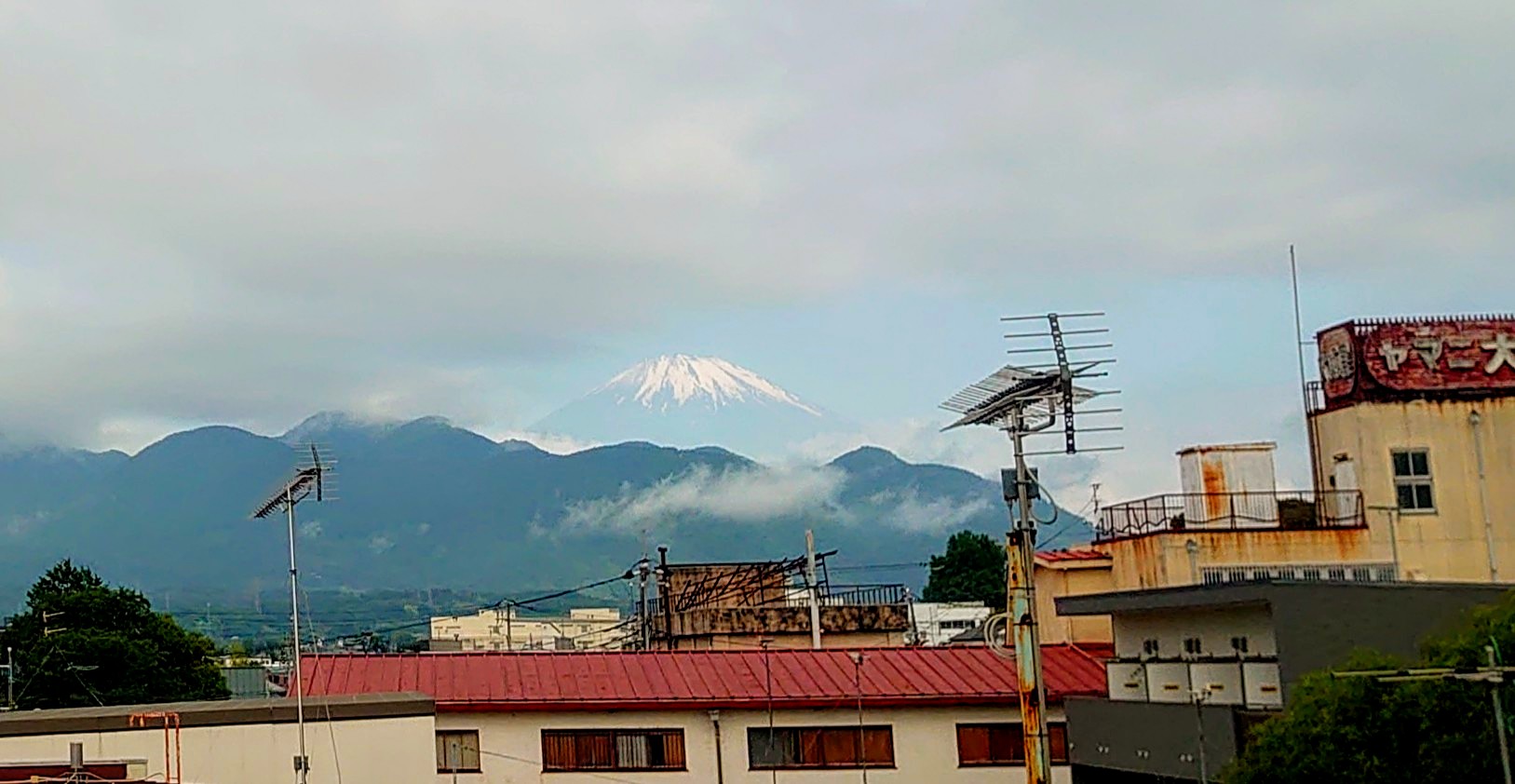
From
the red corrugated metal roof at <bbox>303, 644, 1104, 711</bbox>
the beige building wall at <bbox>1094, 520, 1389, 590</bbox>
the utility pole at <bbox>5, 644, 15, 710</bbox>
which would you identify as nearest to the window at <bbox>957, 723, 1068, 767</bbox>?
the red corrugated metal roof at <bbox>303, 644, 1104, 711</bbox>

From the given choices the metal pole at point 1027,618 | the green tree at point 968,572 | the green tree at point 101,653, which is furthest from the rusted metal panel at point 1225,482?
the green tree at point 968,572

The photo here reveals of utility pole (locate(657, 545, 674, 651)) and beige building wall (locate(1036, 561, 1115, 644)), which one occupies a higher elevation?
utility pole (locate(657, 545, 674, 651))

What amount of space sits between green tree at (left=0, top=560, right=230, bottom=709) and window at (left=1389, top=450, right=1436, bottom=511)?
141ft

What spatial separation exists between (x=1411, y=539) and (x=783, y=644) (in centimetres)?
1809

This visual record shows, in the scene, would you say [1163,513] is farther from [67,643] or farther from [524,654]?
[67,643]

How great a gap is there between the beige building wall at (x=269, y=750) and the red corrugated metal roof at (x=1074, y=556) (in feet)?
59.5

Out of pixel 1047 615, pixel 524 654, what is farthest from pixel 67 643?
pixel 1047 615

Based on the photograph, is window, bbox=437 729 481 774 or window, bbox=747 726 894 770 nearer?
window, bbox=437 729 481 774

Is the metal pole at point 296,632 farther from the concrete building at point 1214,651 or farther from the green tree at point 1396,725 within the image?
the concrete building at point 1214,651

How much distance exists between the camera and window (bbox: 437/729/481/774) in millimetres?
32500

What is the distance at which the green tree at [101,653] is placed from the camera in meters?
63.5

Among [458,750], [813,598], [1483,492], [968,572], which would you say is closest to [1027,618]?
[458,750]

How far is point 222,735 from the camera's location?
81.5 ft

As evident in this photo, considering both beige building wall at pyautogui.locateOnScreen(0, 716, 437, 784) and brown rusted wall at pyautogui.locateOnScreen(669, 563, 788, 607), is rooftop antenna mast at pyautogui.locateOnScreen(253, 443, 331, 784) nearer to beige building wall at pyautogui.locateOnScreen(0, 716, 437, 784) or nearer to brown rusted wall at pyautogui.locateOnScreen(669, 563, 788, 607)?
beige building wall at pyautogui.locateOnScreen(0, 716, 437, 784)
